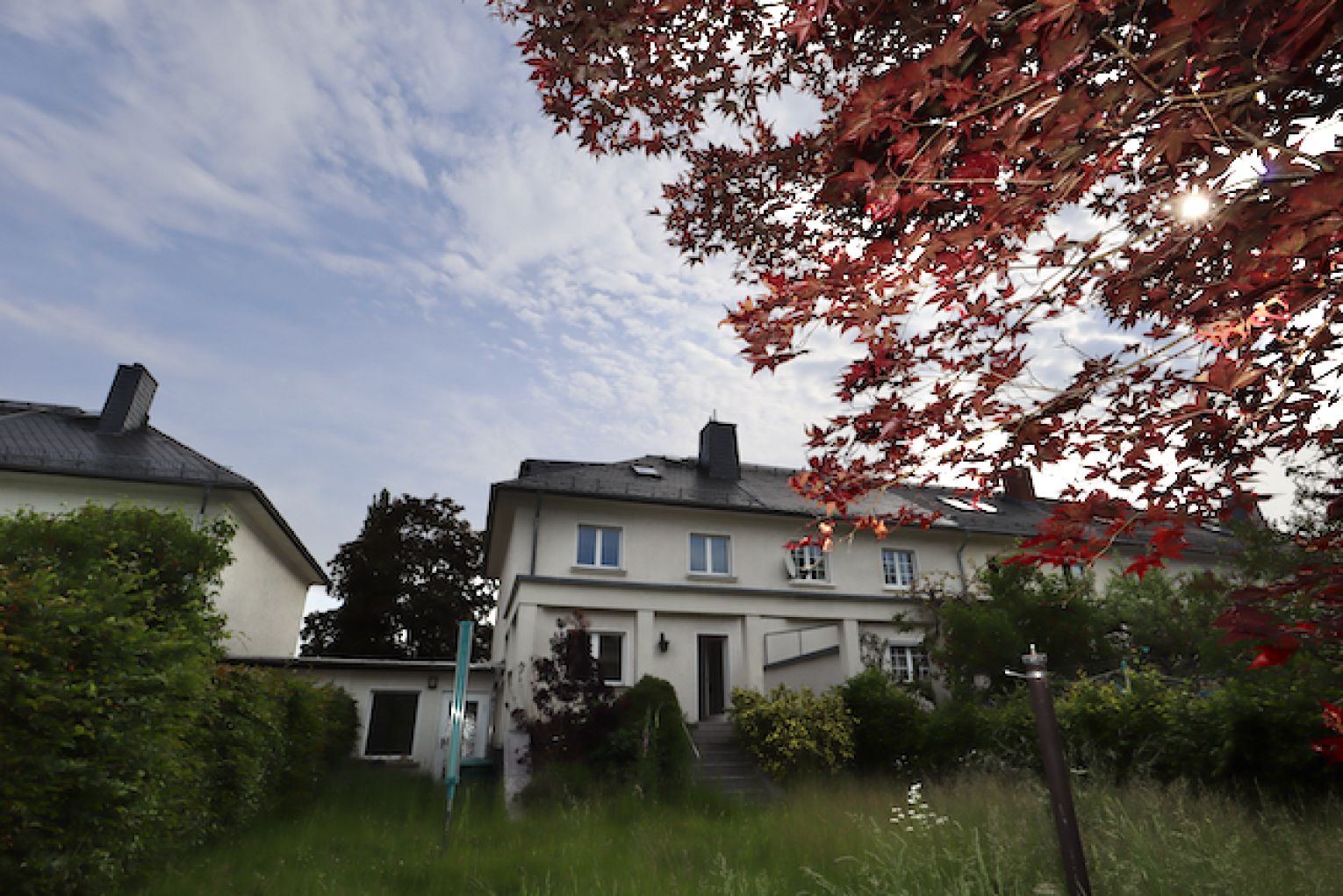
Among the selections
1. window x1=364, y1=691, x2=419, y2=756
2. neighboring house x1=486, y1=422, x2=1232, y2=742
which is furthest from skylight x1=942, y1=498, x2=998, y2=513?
Answer: window x1=364, y1=691, x2=419, y2=756

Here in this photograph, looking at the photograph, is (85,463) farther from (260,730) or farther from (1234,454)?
(1234,454)

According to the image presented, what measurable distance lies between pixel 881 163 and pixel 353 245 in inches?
217

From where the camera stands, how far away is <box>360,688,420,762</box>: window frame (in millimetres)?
15914

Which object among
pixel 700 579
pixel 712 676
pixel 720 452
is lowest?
pixel 712 676

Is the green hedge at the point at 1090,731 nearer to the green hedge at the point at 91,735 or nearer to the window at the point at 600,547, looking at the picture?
the window at the point at 600,547

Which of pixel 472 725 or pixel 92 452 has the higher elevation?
pixel 92 452

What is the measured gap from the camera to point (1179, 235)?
8.37 feet

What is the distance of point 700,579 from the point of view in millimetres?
17109

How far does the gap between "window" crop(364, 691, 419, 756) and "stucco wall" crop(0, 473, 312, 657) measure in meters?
3.62

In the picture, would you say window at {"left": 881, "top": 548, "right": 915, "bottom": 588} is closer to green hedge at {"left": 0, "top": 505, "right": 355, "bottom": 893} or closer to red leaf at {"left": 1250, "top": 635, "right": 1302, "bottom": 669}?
green hedge at {"left": 0, "top": 505, "right": 355, "bottom": 893}

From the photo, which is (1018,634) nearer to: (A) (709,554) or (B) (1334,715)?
(A) (709,554)

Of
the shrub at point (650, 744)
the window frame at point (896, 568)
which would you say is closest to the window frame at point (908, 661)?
the window frame at point (896, 568)

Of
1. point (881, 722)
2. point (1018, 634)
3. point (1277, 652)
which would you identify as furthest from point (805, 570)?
point (1277, 652)

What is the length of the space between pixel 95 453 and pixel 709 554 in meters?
15.5
